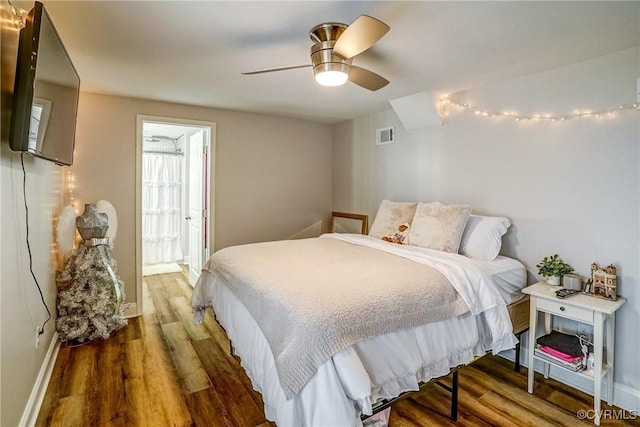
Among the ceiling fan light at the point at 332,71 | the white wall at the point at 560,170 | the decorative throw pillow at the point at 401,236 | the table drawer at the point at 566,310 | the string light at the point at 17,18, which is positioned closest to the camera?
the string light at the point at 17,18

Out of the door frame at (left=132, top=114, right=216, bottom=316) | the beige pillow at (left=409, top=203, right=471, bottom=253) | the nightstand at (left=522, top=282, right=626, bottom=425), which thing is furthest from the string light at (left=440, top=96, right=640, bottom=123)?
the door frame at (left=132, top=114, right=216, bottom=316)

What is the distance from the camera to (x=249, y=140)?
13.6 ft

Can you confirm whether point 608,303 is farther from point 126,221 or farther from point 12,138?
point 126,221

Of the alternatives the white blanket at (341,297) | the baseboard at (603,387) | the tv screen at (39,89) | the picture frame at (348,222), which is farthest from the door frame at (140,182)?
the baseboard at (603,387)

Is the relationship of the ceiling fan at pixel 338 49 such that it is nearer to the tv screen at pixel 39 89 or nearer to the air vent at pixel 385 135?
the tv screen at pixel 39 89

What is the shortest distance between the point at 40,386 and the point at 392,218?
2.99 m

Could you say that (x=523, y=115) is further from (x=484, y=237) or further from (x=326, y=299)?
(x=326, y=299)

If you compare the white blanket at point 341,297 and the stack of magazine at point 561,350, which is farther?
the stack of magazine at point 561,350

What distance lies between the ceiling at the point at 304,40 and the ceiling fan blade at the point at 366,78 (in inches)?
8.2

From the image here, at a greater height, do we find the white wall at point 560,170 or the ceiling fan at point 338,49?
the ceiling fan at point 338,49

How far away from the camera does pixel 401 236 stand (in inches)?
121

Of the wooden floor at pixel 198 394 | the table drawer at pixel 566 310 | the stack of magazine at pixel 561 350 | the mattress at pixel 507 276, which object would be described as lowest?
the wooden floor at pixel 198 394

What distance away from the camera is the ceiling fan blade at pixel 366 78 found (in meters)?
2.09

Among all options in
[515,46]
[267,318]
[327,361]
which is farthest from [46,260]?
[515,46]
